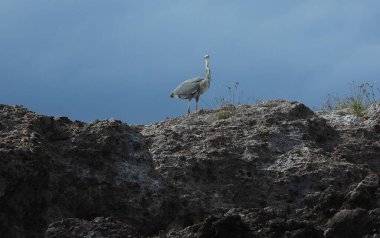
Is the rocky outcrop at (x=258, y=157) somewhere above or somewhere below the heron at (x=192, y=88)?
below

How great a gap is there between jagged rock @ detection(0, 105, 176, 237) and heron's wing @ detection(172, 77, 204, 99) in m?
9.45

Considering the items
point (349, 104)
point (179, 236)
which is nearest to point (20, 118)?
point (179, 236)

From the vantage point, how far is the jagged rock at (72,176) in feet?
27.3

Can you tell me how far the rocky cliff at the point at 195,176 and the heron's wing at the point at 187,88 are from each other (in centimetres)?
718

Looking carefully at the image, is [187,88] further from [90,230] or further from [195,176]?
[90,230]

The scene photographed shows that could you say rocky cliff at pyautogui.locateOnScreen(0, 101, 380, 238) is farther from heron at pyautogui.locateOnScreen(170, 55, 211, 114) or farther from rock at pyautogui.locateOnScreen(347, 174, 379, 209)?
heron at pyautogui.locateOnScreen(170, 55, 211, 114)

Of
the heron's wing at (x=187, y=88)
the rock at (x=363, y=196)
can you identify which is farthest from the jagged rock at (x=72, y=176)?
the heron's wing at (x=187, y=88)

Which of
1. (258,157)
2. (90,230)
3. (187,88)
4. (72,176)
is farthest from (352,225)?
(187,88)

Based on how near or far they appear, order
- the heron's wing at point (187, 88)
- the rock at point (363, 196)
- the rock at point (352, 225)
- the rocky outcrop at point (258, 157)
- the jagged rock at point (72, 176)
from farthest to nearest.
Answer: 1. the heron's wing at point (187, 88)
2. the rocky outcrop at point (258, 157)
3. the jagged rock at point (72, 176)
4. the rock at point (363, 196)
5. the rock at point (352, 225)

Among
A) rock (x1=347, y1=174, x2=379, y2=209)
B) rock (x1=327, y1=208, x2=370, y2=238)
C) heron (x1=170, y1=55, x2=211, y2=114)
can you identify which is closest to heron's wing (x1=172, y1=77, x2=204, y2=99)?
heron (x1=170, y1=55, x2=211, y2=114)

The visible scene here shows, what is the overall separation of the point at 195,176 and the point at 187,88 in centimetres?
952

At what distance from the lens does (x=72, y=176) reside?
9273 mm

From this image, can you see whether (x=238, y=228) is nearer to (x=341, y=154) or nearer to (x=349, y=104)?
(x=341, y=154)

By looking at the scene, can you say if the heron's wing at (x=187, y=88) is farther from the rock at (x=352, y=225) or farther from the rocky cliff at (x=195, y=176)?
the rock at (x=352, y=225)
